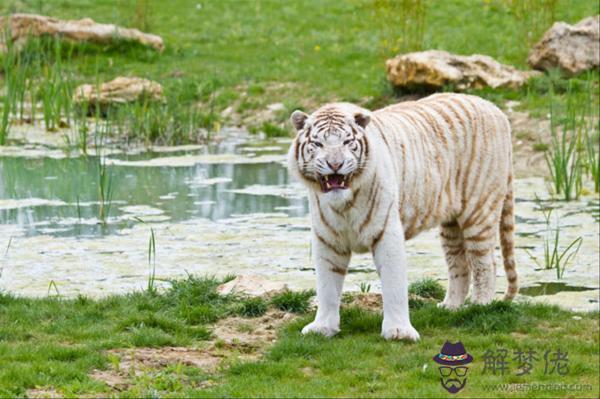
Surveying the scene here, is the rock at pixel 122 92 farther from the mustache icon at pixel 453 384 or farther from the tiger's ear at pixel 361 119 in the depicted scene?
the mustache icon at pixel 453 384

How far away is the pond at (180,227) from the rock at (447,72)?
9.39 ft

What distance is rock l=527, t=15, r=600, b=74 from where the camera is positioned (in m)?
17.3

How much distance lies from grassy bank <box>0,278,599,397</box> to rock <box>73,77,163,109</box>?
9.65 meters

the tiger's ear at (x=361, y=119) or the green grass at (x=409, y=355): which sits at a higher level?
the tiger's ear at (x=361, y=119)

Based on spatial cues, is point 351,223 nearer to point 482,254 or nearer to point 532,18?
point 482,254

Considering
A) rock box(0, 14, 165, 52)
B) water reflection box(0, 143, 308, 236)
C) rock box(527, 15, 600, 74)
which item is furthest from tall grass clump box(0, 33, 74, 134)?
rock box(527, 15, 600, 74)

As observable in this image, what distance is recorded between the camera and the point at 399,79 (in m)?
17.2

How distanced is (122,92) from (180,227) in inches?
282

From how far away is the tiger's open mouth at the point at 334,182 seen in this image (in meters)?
6.67

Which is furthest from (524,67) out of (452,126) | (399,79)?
(452,126)

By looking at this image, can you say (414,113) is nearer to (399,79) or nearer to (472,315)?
(472,315)

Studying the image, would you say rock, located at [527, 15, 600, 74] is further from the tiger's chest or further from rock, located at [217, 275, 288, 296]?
the tiger's chest

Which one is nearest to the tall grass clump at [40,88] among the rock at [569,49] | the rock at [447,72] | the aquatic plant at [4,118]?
the aquatic plant at [4,118]

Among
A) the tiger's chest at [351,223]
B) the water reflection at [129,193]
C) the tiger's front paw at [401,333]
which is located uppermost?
the tiger's chest at [351,223]
